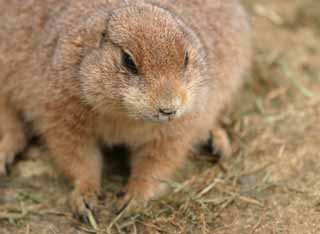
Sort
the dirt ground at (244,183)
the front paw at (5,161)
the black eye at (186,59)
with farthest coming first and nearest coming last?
the front paw at (5,161) → the dirt ground at (244,183) → the black eye at (186,59)

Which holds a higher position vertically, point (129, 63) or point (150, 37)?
point (150, 37)

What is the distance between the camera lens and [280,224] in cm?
522

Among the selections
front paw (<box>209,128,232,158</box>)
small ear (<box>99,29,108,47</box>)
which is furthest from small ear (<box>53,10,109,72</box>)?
front paw (<box>209,128,232,158</box>)

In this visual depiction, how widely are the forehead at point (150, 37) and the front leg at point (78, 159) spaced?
881 mm

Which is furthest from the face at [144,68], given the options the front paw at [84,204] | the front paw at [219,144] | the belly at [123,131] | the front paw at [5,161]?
the front paw at [5,161]

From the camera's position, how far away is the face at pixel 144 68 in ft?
15.3

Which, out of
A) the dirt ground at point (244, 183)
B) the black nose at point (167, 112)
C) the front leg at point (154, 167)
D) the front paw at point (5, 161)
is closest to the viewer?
the black nose at point (167, 112)

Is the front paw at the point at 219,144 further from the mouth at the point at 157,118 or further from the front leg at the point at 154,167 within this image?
the mouth at the point at 157,118

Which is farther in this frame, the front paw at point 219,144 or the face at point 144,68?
the front paw at point 219,144

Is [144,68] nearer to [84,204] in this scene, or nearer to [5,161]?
[84,204]

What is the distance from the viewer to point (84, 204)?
18.1ft

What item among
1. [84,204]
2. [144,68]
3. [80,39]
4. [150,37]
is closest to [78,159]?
[84,204]

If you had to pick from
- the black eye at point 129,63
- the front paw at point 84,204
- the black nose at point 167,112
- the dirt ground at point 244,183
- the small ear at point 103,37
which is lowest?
the dirt ground at point 244,183

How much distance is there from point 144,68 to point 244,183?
1.69 meters
